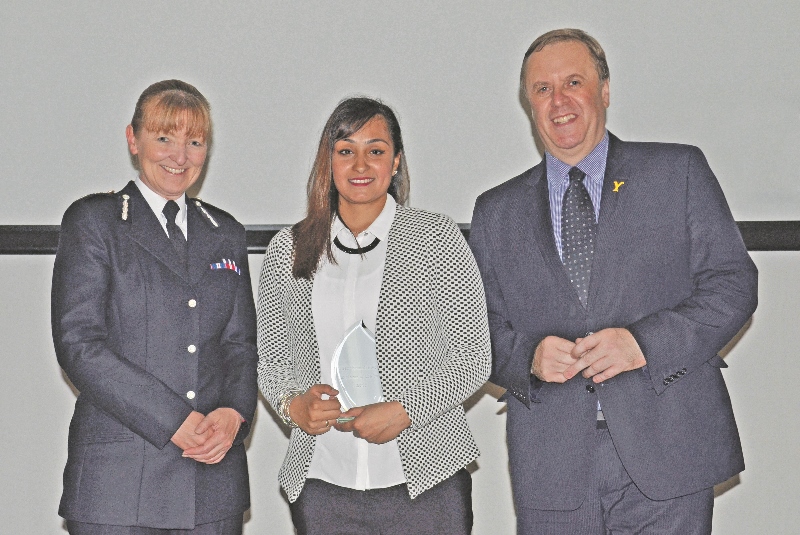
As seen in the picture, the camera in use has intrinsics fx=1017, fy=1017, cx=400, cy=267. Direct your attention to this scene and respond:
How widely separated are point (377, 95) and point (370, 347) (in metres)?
1.49

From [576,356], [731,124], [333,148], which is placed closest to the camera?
[576,356]

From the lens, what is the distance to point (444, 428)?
272 centimetres

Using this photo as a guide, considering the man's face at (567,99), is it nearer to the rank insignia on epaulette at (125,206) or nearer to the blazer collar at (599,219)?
the blazer collar at (599,219)

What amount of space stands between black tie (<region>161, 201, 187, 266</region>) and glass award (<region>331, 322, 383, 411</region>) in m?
0.52

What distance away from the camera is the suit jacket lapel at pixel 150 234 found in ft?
9.03

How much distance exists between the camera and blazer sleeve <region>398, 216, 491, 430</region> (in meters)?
2.67

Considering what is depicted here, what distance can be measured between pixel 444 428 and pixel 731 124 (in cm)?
193

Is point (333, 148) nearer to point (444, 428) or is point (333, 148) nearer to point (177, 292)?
point (177, 292)

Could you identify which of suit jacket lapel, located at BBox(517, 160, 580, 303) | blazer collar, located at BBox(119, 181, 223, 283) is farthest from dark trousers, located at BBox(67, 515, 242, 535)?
suit jacket lapel, located at BBox(517, 160, 580, 303)

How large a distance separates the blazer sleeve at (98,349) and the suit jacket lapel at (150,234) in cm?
9

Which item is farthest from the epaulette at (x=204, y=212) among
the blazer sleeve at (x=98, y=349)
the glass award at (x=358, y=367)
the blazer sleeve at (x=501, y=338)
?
the blazer sleeve at (x=501, y=338)

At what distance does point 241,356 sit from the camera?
2.89 m

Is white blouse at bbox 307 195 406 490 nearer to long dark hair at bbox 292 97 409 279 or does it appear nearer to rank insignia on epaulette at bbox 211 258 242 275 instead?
long dark hair at bbox 292 97 409 279

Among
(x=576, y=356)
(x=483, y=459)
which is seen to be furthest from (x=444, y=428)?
(x=483, y=459)
